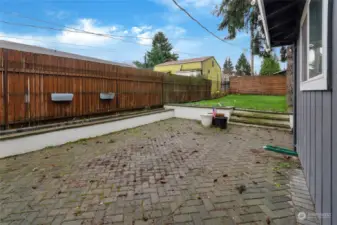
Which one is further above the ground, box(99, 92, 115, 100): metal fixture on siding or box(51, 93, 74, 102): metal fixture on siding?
box(99, 92, 115, 100): metal fixture on siding

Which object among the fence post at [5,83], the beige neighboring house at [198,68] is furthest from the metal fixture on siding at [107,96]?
the beige neighboring house at [198,68]

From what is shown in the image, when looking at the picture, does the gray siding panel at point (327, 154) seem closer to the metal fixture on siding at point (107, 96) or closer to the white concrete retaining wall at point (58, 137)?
the white concrete retaining wall at point (58, 137)

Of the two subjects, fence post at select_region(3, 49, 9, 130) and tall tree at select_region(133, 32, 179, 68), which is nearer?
fence post at select_region(3, 49, 9, 130)

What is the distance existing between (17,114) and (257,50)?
36.2ft

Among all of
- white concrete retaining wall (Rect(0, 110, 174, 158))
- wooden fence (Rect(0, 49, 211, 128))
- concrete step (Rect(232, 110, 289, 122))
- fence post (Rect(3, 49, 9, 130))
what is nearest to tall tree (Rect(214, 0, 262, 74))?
concrete step (Rect(232, 110, 289, 122))

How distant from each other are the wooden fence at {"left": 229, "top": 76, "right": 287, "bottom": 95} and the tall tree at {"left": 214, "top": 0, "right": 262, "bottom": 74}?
333 inches

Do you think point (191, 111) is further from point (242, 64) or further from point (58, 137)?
point (242, 64)

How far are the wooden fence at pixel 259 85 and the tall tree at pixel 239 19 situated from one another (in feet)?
27.7

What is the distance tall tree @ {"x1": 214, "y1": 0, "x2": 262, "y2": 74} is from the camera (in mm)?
9258

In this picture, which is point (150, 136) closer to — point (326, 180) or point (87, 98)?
point (87, 98)

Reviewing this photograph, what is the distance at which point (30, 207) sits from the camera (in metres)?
2.18

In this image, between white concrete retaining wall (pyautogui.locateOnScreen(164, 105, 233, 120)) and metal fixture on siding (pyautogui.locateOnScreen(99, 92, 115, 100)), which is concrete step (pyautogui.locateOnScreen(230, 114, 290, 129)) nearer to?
white concrete retaining wall (pyautogui.locateOnScreen(164, 105, 233, 120))

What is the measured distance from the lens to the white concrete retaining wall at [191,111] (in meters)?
8.02

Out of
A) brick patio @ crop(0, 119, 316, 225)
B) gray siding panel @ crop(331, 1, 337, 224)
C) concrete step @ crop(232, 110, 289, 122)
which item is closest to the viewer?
gray siding panel @ crop(331, 1, 337, 224)
